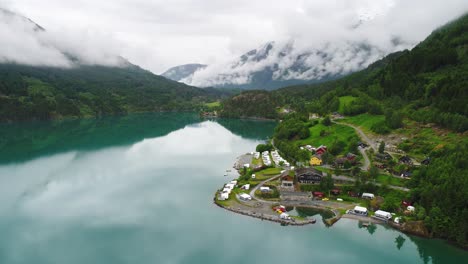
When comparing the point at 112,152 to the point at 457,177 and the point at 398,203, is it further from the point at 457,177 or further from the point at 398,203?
the point at 457,177

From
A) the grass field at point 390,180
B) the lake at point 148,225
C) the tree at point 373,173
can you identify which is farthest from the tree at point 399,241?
the tree at point 373,173

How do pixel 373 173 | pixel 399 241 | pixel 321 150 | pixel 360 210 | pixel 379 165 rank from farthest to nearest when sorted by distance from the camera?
pixel 321 150 < pixel 379 165 < pixel 373 173 < pixel 360 210 < pixel 399 241

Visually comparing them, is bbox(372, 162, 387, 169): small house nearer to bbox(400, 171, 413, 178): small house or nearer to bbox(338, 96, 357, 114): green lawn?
bbox(400, 171, 413, 178): small house

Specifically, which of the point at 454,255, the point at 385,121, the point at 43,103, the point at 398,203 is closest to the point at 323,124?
the point at 385,121

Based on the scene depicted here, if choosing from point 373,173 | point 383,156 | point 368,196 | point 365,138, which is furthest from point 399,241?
point 365,138

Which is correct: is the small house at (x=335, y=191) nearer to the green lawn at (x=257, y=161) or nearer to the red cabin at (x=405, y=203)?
the red cabin at (x=405, y=203)

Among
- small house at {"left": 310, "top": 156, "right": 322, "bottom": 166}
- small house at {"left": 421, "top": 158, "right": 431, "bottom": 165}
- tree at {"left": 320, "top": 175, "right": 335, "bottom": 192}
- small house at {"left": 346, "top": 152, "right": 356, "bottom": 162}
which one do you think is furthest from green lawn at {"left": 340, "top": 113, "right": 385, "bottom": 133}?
tree at {"left": 320, "top": 175, "right": 335, "bottom": 192}

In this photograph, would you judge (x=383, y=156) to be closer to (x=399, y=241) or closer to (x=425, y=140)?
(x=425, y=140)
